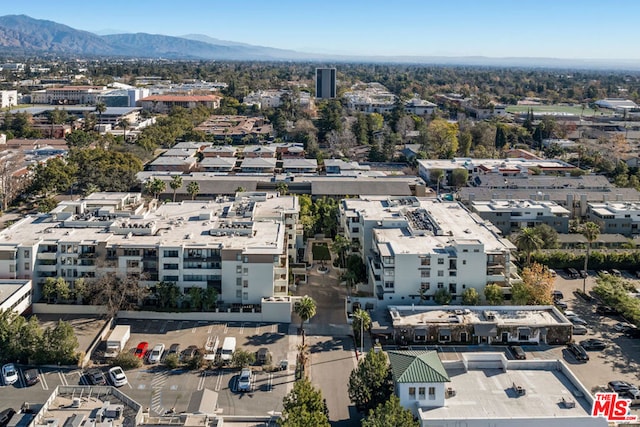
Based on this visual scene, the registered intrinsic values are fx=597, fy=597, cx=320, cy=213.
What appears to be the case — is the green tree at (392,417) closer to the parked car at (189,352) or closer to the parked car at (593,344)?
the parked car at (189,352)

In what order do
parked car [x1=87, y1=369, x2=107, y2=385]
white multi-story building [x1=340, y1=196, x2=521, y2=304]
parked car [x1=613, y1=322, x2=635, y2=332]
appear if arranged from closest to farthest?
parked car [x1=87, y1=369, x2=107, y2=385] < parked car [x1=613, y1=322, x2=635, y2=332] < white multi-story building [x1=340, y1=196, x2=521, y2=304]

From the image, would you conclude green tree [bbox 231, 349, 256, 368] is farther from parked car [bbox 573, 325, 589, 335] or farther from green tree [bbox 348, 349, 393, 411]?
parked car [bbox 573, 325, 589, 335]

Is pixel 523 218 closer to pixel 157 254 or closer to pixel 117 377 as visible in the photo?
pixel 157 254

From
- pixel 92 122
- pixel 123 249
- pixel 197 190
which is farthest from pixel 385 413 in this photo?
pixel 92 122

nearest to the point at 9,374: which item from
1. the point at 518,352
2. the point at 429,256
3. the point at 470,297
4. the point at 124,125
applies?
the point at 429,256

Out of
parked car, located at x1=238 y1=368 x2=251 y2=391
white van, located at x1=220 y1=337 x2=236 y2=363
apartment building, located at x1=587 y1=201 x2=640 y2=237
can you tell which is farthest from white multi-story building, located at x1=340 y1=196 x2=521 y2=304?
apartment building, located at x1=587 y1=201 x2=640 y2=237

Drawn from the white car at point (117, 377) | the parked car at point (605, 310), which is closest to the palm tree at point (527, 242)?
the parked car at point (605, 310)
